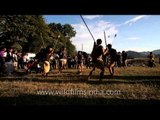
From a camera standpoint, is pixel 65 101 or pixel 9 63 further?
pixel 9 63

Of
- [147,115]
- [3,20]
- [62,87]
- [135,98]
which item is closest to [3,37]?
[3,20]

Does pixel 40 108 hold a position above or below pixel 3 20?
below

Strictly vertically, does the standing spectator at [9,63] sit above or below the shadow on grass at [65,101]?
above

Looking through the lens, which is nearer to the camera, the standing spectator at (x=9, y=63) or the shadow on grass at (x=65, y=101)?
the shadow on grass at (x=65, y=101)

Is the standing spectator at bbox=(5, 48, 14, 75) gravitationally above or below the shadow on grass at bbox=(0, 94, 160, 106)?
above

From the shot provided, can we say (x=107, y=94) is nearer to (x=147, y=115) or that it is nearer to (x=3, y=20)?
(x=147, y=115)

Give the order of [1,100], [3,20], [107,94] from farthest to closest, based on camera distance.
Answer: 1. [3,20]
2. [107,94]
3. [1,100]

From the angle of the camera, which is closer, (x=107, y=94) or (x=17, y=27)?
(x=107, y=94)

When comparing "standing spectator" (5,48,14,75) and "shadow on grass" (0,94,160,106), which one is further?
"standing spectator" (5,48,14,75)

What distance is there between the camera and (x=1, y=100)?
7.45 metres

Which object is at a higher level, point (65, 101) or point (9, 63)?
point (9, 63)
